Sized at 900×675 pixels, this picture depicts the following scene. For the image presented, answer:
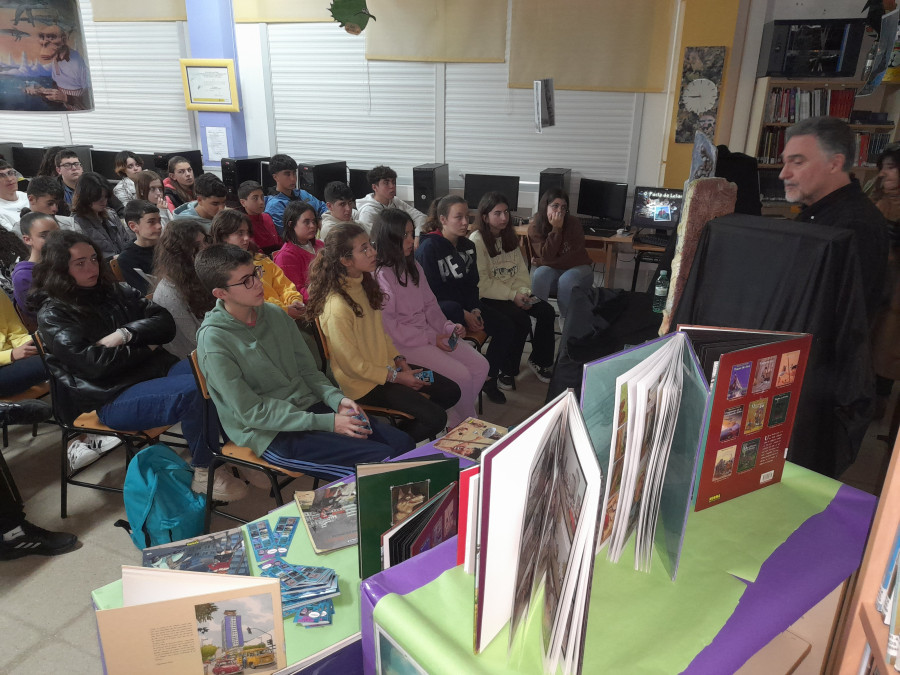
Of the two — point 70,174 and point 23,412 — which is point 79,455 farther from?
point 70,174

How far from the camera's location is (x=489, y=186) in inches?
242

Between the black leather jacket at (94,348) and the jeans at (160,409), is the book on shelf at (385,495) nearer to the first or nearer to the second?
the jeans at (160,409)

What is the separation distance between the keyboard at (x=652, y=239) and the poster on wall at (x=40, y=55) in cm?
436

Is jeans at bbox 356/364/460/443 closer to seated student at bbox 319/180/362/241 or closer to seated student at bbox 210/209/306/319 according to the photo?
seated student at bbox 210/209/306/319

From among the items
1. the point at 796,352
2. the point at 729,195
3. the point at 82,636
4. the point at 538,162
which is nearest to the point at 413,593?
the point at 796,352

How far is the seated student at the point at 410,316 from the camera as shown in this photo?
3.11m

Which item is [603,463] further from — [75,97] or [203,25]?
[203,25]

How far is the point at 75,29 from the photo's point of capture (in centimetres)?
257

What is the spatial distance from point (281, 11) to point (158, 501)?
19.5ft

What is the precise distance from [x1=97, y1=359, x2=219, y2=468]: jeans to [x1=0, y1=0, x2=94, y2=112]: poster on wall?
1.25 meters

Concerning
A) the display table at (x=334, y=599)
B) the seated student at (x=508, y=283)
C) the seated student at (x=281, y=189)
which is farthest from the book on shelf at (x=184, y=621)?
the seated student at (x=281, y=189)

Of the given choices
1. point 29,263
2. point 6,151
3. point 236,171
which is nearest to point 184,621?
point 29,263

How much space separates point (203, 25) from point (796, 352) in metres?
7.60

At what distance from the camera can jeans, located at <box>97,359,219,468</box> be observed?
2453 mm
